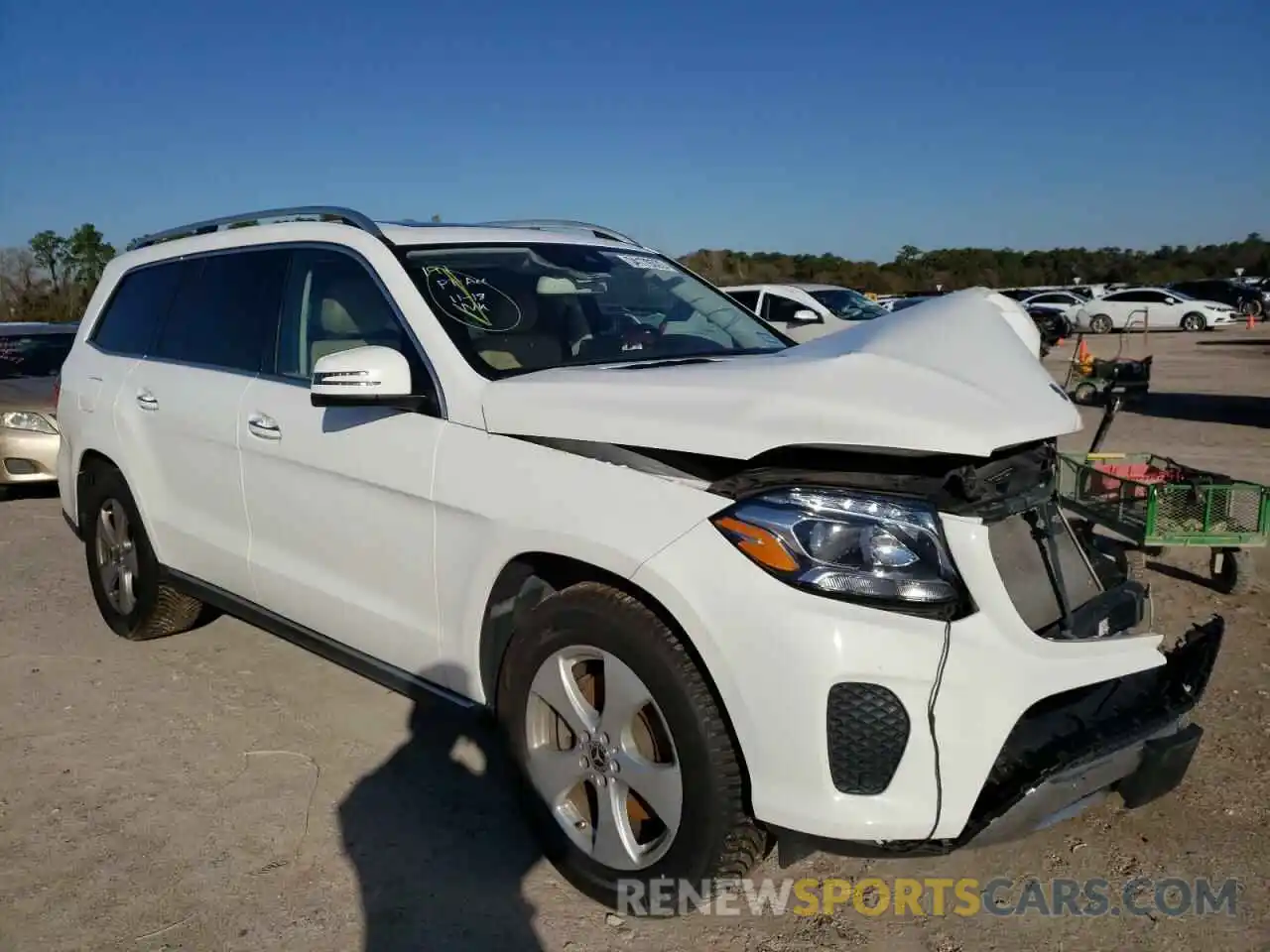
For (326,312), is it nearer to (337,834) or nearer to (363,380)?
(363,380)

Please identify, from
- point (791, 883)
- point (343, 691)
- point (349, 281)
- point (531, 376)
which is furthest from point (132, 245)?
point (791, 883)

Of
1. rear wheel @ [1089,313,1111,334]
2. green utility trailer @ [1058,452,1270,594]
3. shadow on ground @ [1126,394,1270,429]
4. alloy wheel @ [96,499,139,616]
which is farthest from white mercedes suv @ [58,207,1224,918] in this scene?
rear wheel @ [1089,313,1111,334]

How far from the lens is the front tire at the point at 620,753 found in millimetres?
2453

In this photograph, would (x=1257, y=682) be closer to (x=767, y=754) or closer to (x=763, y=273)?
(x=767, y=754)

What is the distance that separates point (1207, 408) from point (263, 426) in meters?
13.5

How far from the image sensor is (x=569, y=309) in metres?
3.65

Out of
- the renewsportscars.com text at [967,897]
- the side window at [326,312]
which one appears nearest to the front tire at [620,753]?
the renewsportscars.com text at [967,897]

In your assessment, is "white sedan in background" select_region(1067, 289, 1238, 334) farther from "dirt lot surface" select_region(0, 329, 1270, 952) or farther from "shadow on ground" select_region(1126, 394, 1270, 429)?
"dirt lot surface" select_region(0, 329, 1270, 952)

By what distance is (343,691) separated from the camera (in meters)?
4.41

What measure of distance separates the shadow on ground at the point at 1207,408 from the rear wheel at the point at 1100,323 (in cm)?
2029

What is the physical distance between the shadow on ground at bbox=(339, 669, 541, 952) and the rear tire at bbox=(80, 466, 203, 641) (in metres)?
1.63

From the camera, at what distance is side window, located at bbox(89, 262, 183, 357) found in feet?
15.5

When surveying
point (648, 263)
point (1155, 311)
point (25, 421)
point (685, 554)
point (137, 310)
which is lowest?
point (25, 421)

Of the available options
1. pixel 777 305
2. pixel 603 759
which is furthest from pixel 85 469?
pixel 777 305
